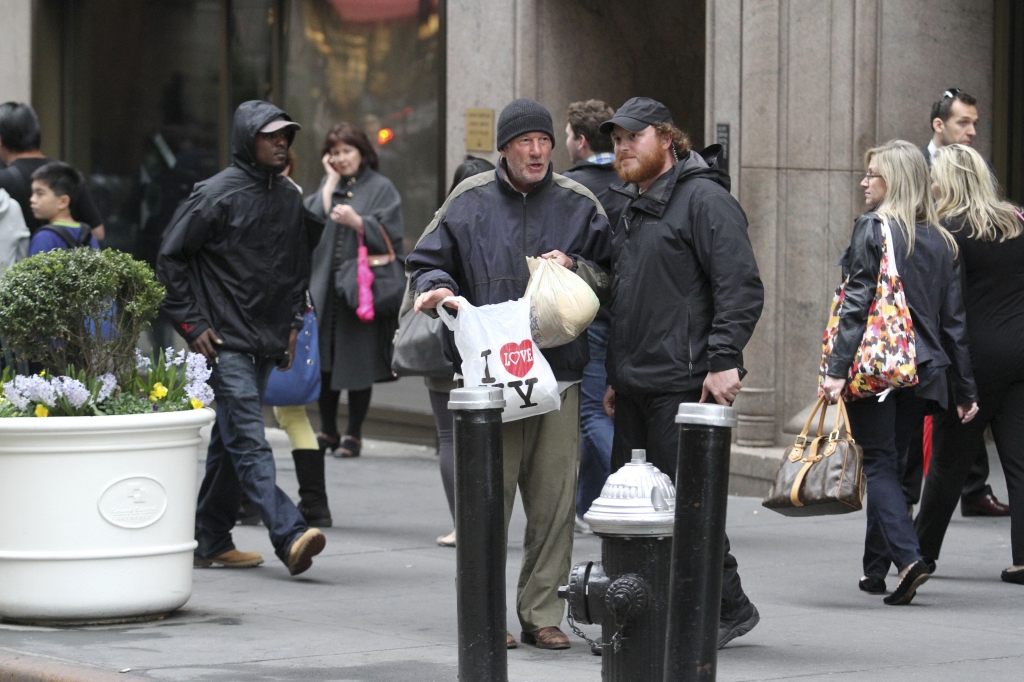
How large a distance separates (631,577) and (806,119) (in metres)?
5.71

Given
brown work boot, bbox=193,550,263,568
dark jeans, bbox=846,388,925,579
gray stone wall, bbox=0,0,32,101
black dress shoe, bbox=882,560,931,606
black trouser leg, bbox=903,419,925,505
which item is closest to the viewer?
black dress shoe, bbox=882,560,931,606

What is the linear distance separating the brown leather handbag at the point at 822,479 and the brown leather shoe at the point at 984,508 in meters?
2.85

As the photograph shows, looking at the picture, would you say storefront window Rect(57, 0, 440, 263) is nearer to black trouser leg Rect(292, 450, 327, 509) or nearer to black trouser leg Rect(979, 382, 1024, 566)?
black trouser leg Rect(292, 450, 327, 509)

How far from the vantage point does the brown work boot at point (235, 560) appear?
7871 millimetres

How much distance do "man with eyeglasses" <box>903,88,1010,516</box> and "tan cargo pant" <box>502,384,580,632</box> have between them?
275 centimetres

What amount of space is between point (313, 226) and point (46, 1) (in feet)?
30.2

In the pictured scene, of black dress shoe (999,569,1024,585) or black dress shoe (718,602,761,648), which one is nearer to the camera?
black dress shoe (718,602,761,648)

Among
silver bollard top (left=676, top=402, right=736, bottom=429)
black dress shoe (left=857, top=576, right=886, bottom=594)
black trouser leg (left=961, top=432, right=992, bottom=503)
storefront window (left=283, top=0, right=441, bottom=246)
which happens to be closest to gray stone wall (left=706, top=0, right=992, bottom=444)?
black trouser leg (left=961, top=432, right=992, bottom=503)

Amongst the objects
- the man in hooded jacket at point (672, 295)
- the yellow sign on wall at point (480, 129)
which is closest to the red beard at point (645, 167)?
the man in hooded jacket at point (672, 295)

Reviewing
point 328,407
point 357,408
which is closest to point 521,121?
point 328,407

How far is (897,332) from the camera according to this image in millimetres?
6848

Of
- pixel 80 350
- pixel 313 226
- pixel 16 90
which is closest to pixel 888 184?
pixel 313 226

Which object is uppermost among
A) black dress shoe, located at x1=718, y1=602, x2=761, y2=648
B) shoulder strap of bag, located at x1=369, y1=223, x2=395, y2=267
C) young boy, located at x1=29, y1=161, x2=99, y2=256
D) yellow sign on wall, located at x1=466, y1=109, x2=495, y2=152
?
yellow sign on wall, located at x1=466, y1=109, x2=495, y2=152

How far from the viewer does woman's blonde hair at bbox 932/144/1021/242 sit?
24.4 feet
